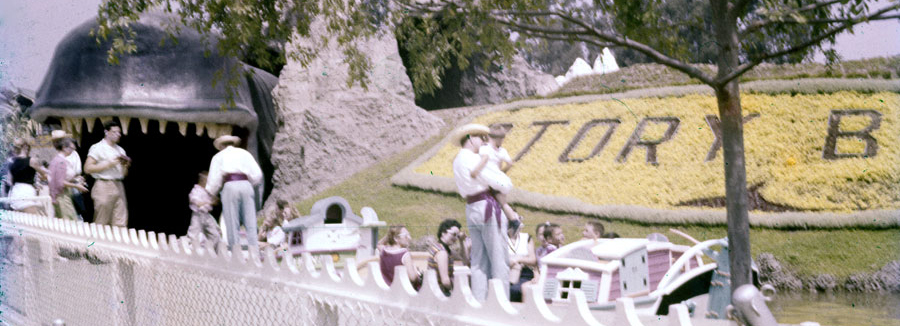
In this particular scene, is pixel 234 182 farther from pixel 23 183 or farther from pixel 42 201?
pixel 23 183

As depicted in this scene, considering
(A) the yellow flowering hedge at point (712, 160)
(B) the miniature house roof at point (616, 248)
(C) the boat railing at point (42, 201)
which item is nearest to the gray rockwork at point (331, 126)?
(A) the yellow flowering hedge at point (712, 160)

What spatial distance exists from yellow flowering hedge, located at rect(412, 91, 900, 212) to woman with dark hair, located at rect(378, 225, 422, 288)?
7.33 m

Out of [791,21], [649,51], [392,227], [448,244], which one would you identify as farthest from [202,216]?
[791,21]

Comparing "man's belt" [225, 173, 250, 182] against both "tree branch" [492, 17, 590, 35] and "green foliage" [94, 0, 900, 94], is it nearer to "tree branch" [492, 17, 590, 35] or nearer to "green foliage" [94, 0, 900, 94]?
"green foliage" [94, 0, 900, 94]

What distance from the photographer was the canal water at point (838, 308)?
7516 millimetres

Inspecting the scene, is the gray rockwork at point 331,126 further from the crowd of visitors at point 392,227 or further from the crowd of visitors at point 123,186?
the crowd of visitors at point 123,186

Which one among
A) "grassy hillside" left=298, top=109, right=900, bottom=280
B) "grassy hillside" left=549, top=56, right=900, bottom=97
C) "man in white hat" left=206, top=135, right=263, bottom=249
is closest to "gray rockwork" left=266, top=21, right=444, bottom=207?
"grassy hillside" left=298, top=109, right=900, bottom=280

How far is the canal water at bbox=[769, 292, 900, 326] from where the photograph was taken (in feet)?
24.7

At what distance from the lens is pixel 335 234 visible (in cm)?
830

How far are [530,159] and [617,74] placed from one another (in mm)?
5054

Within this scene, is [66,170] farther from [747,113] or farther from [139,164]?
[747,113]

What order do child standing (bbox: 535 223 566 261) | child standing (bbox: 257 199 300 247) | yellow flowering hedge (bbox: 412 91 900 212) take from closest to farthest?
1. child standing (bbox: 535 223 566 261)
2. child standing (bbox: 257 199 300 247)
3. yellow flowering hedge (bbox: 412 91 900 212)

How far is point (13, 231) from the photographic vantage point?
234 inches

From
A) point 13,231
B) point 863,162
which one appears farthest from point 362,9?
point 863,162
